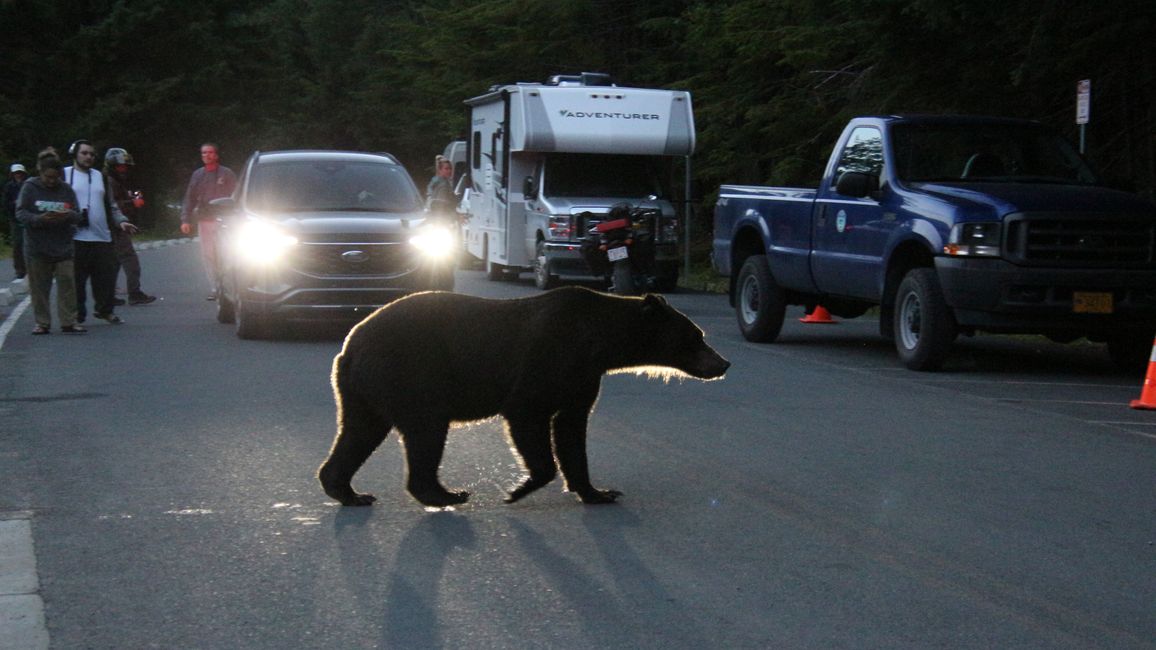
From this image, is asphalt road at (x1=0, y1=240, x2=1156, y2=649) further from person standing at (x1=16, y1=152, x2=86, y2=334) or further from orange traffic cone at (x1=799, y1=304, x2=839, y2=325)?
orange traffic cone at (x1=799, y1=304, x2=839, y2=325)

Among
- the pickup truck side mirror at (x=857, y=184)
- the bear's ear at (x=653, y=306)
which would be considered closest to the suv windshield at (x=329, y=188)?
the pickup truck side mirror at (x=857, y=184)

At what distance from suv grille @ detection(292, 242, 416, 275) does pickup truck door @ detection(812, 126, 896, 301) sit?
3996 mm

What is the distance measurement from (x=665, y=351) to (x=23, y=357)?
8.68m

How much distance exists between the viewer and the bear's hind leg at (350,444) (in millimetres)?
7281

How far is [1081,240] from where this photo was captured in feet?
43.3

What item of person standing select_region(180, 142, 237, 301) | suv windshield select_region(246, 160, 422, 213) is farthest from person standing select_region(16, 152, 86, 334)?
person standing select_region(180, 142, 237, 301)

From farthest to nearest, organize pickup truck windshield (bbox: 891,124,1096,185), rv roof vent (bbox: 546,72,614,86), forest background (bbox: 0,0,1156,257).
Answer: rv roof vent (bbox: 546,72,614,86) < forest background (bbox: 0,0,1156,257) < pickup truck windshield (bbox: 891,124,1096,185)

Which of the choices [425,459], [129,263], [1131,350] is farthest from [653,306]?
[129,263]

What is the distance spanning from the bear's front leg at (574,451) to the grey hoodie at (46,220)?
10.4 m

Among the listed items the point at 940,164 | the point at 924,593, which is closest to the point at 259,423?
the point at 924,593

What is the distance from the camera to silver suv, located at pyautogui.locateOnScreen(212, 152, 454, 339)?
15719 mm

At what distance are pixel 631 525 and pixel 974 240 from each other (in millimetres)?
6919

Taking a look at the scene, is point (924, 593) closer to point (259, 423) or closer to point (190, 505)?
point (190, 505)

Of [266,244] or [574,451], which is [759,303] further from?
[574,451]
